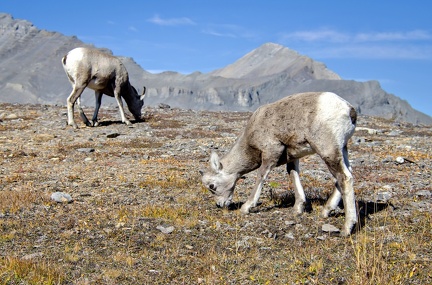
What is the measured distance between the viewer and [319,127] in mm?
9773

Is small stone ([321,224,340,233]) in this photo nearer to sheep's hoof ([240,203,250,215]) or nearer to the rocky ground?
the rocky ground

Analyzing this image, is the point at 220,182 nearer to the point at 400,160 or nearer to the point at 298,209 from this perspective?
the point at 298,209

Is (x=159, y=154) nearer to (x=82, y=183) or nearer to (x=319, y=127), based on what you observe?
(x=82, y=183)

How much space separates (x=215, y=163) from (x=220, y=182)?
48cm

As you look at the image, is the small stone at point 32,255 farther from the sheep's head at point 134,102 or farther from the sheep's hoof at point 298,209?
the sheep's head at point 134,102

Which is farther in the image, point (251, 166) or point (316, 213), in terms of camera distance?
point (251, 166)

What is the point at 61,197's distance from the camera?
12.3 meters

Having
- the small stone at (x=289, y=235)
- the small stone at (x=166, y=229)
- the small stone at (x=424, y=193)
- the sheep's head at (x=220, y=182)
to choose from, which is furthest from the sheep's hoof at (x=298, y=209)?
the small stone at (x=424, y=193)

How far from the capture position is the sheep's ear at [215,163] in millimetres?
11961

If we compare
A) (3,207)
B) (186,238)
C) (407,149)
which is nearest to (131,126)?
(407,149)

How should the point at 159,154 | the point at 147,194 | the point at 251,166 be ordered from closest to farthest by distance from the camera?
1. the point at 251,166
2. the point at 147,194
3. the point at 159,154

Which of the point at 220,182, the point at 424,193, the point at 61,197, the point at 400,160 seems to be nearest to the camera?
the point at 220,182

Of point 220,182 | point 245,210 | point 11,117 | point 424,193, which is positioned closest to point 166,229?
point 245,210

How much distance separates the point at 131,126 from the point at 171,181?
16328mm
